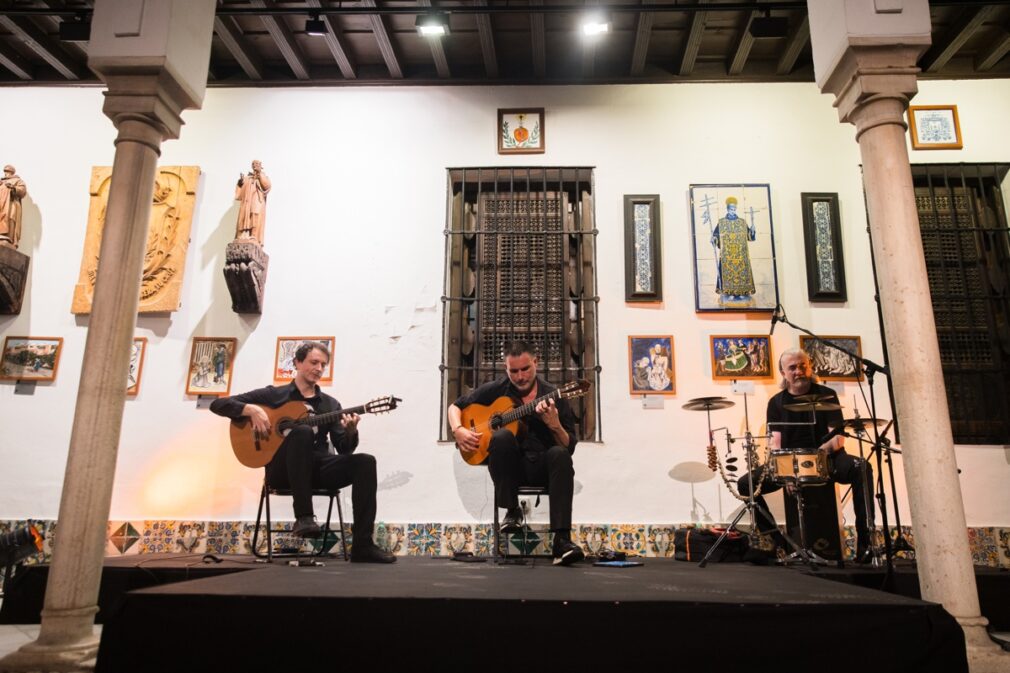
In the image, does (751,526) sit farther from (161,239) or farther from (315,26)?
(161,239)

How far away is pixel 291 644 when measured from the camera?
7.91 feet

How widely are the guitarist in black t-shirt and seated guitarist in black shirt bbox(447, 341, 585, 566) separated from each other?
53.3 inches

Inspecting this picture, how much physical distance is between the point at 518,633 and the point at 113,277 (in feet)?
8.74

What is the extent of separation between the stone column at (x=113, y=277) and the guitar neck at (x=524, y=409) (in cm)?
216

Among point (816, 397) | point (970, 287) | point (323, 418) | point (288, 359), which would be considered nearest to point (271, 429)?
point (323, 418)

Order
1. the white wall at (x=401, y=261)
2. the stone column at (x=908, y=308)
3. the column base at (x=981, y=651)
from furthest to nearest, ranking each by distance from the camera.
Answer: the white wall at (x=401, y=261) → the stone column at (x=908, y=308) → the column base at (x=981, y=651)

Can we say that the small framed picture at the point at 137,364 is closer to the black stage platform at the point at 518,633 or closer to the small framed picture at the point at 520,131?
the small framed picture at the point at 520,131

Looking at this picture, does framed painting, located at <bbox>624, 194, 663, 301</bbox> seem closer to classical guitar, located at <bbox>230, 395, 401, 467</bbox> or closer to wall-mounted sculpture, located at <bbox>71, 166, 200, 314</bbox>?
classical guitar, located at <bbox>230, 395, 401, 467</bbox>

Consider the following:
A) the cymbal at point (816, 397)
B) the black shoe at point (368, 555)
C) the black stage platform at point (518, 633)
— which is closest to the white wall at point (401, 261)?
the cymbal at point (816, 397)

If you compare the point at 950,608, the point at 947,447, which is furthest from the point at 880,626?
the point at 947,447

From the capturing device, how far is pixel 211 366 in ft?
19.5

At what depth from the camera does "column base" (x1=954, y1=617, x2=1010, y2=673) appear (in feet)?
9.48

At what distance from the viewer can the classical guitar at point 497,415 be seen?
14.5 ft

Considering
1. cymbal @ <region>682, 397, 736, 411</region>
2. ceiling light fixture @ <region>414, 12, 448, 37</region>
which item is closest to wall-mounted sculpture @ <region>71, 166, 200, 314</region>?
ceiling light fixture @ <region>414, 12, 448, 37</region>
